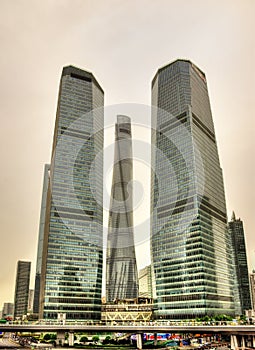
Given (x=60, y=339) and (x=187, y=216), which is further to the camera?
(x=187, y=216)

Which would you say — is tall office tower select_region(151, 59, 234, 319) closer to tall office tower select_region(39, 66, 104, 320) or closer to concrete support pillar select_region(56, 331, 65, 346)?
tall office tower select_region(39, 66, 104, 320)

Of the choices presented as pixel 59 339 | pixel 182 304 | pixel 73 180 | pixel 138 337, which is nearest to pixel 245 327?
pixel 138 337

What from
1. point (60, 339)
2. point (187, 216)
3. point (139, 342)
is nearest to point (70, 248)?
point (187, 216)

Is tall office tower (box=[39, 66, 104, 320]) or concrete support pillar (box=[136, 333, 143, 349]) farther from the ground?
tall office tower (box=[39, 66, 104, 320])

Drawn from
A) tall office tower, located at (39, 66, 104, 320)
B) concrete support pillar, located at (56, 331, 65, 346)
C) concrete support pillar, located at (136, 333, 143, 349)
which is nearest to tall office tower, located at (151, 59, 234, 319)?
tall office tower, located at (39, 66, 104, 320)

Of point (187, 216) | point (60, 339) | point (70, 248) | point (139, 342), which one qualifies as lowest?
point (139, 342)

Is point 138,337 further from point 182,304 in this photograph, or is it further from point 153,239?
point 153,239

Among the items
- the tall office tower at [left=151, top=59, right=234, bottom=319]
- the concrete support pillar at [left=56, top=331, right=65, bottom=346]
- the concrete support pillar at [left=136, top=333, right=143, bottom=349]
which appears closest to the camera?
the concrete support pillar at [left=136, top=333, right=143, bottom=349]

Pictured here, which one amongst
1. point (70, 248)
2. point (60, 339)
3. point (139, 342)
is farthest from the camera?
point (70, 248)

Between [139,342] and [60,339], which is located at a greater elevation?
[60,339]

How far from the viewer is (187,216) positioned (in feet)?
555

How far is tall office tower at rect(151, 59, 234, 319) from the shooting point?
161 m

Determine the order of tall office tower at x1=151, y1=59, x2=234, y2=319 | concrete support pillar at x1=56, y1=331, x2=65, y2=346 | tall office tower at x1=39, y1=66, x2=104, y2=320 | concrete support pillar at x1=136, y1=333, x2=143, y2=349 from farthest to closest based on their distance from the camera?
tall office tower at x1=39, y1=66, x2=104, y2=320
tall office tower at x1=151, y1=59, x2=234, y2=319
concrete support pillar at x1=56, y1=331, x2=65, y2=346
concrete support pillar at x1=136, y1=333, x2=143, y2=349

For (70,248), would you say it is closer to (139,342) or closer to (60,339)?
(60,339)
